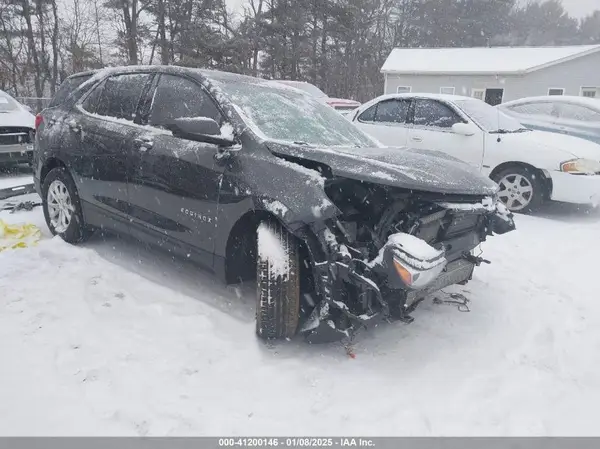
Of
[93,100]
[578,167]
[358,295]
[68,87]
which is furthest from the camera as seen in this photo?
[578,167]

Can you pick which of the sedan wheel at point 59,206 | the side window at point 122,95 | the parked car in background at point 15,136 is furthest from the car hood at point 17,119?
the side window at point 122,95

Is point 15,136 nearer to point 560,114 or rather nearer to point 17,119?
point 17,119

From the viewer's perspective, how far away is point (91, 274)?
3.71 metres

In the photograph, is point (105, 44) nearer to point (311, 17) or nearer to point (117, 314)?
point (311, 17)

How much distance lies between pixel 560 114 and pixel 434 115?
3115 mm

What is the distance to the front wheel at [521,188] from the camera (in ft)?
20.1

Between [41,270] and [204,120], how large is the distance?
1.95 meters

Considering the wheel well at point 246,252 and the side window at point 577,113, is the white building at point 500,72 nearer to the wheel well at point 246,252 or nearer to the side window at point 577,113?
the side window at point 577,113

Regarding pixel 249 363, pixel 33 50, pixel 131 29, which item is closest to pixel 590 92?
pixel 249 363

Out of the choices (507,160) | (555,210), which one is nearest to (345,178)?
(507,160)

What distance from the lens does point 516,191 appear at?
6.32 m

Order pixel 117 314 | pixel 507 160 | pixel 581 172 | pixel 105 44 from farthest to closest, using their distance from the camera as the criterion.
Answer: pixel 105 44 < pixel 507 160 < pixel 581 172 < pixel 117 314

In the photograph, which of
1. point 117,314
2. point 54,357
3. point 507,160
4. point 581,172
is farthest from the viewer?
point 507,160

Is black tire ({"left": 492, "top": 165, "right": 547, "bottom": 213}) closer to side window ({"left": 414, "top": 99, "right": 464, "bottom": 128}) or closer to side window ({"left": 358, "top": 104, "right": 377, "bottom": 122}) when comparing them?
side window ({"left": 414, "top": 99, "right": 464, "bottom": 128})
